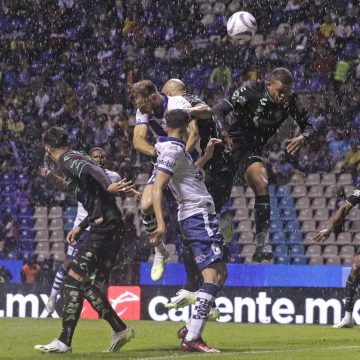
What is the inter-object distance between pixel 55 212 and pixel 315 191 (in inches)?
243

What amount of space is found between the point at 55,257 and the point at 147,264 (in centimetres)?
359

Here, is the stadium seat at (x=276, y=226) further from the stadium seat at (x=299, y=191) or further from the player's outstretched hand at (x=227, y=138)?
the player's outstretched hand at (x=227, y=138)

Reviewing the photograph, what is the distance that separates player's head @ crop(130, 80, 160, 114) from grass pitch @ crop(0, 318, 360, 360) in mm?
2597

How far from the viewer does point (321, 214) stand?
20.6m

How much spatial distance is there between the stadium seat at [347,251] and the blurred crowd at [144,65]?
5.38ft

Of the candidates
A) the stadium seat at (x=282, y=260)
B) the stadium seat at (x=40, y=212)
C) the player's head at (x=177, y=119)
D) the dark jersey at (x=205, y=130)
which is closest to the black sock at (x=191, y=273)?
the dark jersey at (x=205, y=130)

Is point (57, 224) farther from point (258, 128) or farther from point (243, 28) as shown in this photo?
point (258, 128)

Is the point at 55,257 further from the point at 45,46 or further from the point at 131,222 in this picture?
the point at 45,46

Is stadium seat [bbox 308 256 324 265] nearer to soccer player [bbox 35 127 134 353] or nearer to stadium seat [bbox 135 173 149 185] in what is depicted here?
stadium seat [bbox 135 173 149 185]

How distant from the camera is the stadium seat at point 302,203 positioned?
20812 millimetres

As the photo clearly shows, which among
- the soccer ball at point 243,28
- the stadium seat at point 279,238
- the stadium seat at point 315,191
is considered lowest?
the stadium seat at point 279,238

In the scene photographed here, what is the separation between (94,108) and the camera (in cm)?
2572

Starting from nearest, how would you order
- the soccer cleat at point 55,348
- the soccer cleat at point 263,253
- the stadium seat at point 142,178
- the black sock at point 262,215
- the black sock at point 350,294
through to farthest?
the soccer cleat at point 55,348 → the soccer cleat at point 263,253 → the black sock at point 262,215 → the black sock at point 350,294 → the stadium seat at point 142,178

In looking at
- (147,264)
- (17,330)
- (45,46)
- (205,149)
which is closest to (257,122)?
(205,149)
